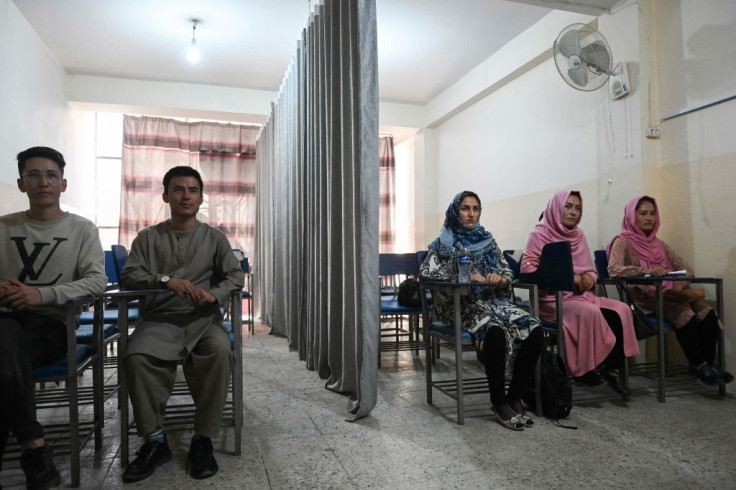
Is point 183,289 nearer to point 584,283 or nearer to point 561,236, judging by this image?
point 584,283

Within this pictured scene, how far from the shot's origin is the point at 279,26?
15.3ft

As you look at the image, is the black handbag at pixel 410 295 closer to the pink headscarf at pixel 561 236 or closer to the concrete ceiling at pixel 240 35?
the pink headscarf at pixel 561 236

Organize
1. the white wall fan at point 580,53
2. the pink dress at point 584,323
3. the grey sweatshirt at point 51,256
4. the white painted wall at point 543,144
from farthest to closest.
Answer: the white painted wall at point 543,144 → the white wall fan at point 580,53 → the pink dress at point 584,323 → the grey sweatshirt at point 51,256

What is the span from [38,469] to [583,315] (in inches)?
102

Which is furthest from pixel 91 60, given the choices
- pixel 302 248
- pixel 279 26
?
pixel 302 248

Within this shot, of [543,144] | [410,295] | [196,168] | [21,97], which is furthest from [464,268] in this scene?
[196,168]

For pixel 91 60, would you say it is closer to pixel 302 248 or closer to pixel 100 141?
pixel 100 141

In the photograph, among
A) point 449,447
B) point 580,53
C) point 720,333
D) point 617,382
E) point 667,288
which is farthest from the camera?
point 580,53

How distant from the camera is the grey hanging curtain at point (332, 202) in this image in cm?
257

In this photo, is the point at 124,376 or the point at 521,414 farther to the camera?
the point at 521,414

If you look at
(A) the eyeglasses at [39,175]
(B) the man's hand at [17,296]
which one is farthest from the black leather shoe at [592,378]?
(A) the eyeglasses at [39,175]

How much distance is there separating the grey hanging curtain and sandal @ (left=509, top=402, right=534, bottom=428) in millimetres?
706

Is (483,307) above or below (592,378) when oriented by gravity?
above

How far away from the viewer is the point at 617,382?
2793 millimetres
